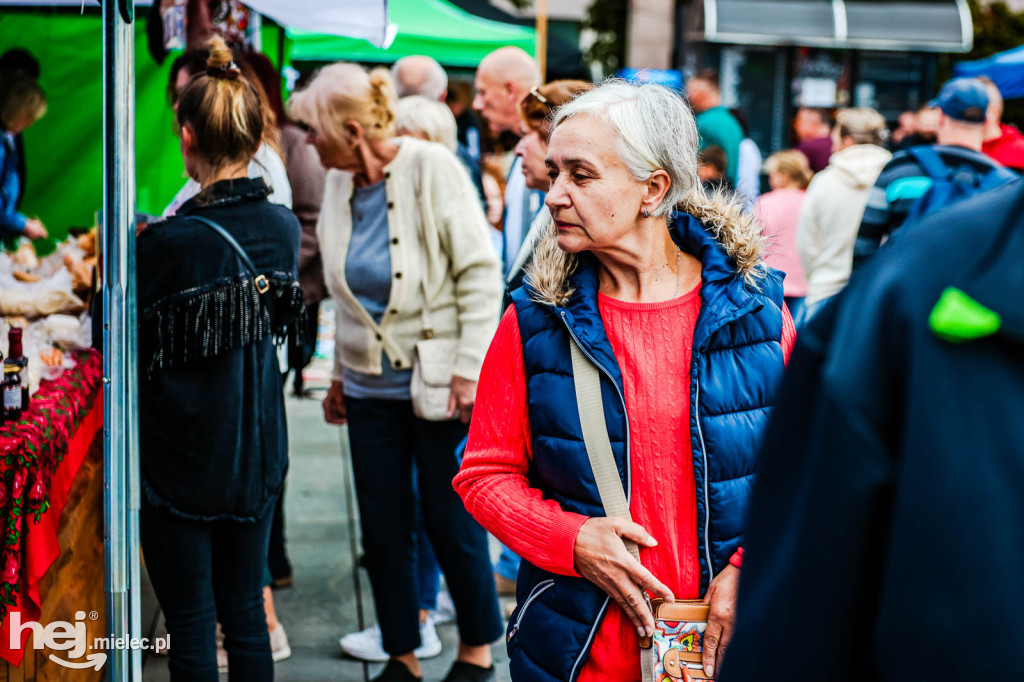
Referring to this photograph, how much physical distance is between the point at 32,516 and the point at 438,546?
1.50 metres

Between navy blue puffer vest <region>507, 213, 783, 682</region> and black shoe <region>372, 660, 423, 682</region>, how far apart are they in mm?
1867

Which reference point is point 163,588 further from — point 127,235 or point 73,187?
point 73,187

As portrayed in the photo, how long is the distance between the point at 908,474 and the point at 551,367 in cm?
126

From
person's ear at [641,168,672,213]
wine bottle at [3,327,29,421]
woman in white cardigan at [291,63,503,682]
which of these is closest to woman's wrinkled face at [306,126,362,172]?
woman in white cardigan at [291,63,503,682]

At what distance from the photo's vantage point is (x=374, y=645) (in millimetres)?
4199

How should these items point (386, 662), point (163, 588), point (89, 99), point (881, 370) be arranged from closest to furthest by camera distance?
point (881, 370)
point (163, 588)
point (386, 662)
point (89, 99)

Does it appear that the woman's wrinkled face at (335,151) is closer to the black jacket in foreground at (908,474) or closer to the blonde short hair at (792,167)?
the black jacket in foreground at (908,474)

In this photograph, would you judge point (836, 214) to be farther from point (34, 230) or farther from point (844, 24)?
point (844, 24)

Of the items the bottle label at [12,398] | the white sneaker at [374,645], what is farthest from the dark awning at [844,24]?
the bottle label at [12,398]

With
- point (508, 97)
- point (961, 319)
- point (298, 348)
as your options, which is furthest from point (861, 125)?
point (961, 319)

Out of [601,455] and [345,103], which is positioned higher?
[345,103]

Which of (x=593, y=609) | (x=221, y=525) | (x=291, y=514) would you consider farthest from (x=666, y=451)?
(x=291, y=514)

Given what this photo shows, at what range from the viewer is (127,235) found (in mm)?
2742

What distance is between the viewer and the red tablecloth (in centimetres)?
252
